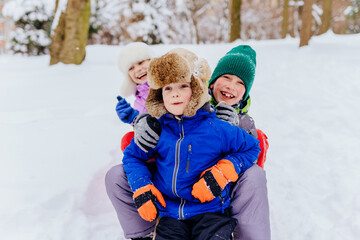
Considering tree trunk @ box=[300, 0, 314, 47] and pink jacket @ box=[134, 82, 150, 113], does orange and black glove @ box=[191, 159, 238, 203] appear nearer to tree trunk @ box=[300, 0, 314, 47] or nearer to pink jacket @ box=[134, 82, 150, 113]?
pink jacket @ box=[134, 82, 150, 113]

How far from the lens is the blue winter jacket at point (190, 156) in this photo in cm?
170

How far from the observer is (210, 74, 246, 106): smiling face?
222 cm

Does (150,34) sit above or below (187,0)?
below

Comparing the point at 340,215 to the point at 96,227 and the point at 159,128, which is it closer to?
the point at 159,128

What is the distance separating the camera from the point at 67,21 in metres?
6.06

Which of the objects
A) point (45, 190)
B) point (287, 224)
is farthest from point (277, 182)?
point (45, 190)

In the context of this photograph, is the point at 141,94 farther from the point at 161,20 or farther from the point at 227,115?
the point at 161,20

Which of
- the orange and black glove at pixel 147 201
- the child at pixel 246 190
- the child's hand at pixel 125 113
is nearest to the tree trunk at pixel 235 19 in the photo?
the child at pixel 246 190

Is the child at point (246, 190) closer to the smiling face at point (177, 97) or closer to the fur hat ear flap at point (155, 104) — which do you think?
the fur hat ear flap at point (155, 104)

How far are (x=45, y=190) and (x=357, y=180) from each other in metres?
2.72

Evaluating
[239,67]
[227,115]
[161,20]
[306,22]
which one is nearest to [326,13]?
[306,22]

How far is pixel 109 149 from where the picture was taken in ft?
10.4

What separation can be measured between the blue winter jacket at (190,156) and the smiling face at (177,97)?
0.06 meters

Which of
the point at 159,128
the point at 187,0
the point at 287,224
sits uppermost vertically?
the point at 187,0
